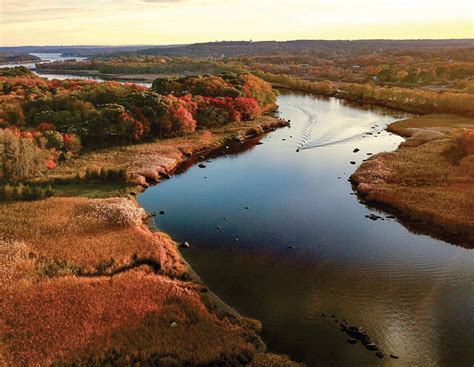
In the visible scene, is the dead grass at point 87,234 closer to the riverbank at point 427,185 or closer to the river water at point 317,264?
the river water at point 317,264

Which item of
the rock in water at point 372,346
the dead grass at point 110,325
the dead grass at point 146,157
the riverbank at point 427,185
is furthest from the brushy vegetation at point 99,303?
A: the riverbank at point 427,185

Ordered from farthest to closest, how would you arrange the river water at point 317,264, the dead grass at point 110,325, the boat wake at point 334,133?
the boat wake at point 334,133
the river water at point 317,264
the dead grass at point 110,325

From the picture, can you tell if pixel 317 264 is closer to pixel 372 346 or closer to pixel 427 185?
pixel 372 346

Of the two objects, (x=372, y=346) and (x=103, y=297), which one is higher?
(x=103, y=297)

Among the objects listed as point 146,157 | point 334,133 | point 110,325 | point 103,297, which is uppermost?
point 334,133

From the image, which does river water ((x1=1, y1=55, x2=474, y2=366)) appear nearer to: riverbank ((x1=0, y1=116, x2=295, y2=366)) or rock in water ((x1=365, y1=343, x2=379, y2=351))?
rock in water ((x1=365, y1=343, x2=379, y2=351))

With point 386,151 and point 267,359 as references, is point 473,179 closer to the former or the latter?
point 386,151

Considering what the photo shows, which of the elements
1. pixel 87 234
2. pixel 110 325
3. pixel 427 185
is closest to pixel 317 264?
pixel 110 325
